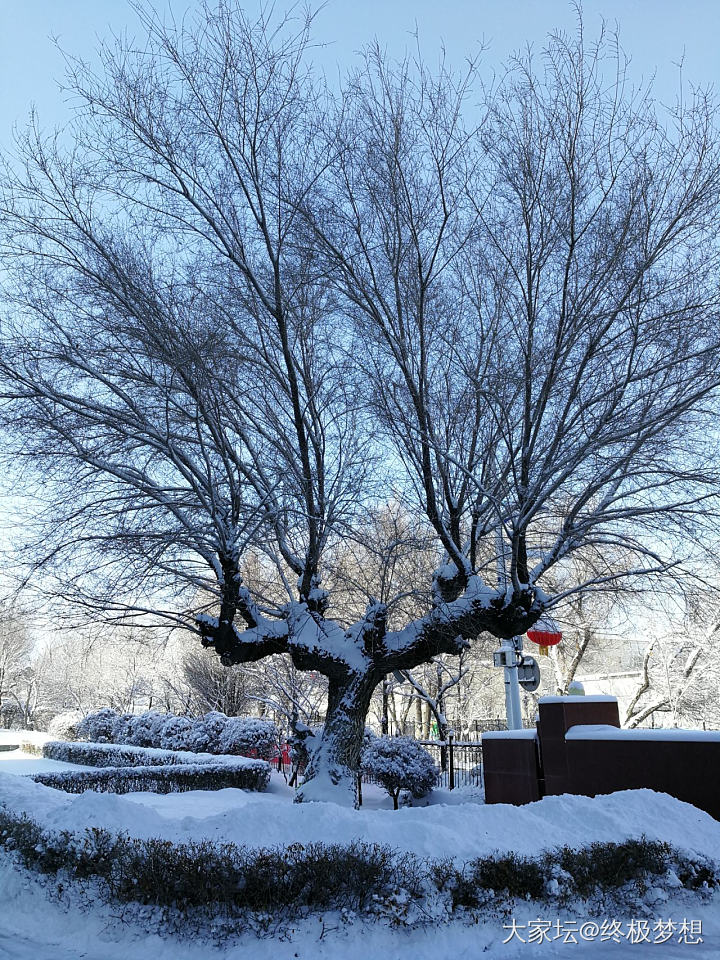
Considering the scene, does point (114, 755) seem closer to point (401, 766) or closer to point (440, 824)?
point (401, 766)

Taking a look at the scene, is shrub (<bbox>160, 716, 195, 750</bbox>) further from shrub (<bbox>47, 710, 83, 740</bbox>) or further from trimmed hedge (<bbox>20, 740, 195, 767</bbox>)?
shrub (<bbox>47, 710, 83, 740</bbox>)

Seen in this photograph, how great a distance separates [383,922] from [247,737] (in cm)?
1722

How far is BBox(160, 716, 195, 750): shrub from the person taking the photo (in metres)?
23.3

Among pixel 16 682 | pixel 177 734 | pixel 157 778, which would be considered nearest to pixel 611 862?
pixel 157 778

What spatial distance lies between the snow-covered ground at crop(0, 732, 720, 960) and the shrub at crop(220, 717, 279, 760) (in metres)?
14.2

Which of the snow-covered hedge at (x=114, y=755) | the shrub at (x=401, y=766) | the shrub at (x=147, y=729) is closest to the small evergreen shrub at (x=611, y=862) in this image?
the shrub at (x=401, y=766)

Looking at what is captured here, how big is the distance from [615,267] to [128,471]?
23.4 ft

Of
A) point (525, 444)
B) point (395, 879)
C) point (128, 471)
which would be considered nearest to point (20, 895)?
point (395, 879)

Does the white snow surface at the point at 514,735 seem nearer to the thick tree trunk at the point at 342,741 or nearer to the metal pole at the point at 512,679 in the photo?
the thick tree trunk at the point at 342,741

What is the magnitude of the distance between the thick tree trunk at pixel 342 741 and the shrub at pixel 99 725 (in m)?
21.8

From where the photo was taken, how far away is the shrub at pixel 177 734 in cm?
2328

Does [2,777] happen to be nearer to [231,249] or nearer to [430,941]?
[430,941]

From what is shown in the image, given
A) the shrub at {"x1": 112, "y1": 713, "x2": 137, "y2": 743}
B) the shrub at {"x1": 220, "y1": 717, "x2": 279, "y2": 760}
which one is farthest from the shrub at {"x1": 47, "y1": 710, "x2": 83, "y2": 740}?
the shrub at {"x1": 220, "y1": 717, "x2": 279, "y2": 760}

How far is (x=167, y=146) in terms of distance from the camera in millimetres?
9922
